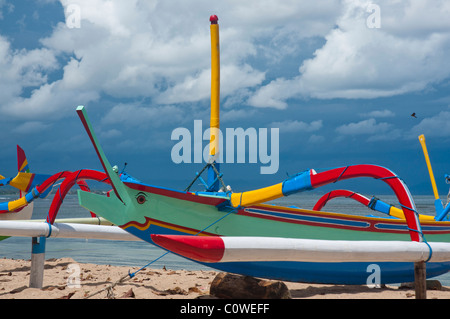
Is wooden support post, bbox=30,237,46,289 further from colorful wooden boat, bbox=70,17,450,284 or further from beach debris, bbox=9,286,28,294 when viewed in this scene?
colorful wooden boat, bbox=70,17,450,284

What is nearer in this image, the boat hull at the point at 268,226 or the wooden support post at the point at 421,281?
the wooden support post at the point at 421,281

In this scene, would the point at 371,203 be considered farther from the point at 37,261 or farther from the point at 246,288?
the point at 37,261

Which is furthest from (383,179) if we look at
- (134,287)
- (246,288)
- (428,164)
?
(428,164)

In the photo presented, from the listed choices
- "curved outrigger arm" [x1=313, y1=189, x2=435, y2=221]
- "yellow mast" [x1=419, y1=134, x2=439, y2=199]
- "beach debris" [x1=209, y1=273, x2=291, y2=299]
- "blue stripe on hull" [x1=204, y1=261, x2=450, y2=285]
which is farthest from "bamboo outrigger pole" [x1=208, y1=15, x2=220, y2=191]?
"yellow mast" [x1=419, y1=134, x2=439, y2=199]

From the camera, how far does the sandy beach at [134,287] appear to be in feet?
22.3

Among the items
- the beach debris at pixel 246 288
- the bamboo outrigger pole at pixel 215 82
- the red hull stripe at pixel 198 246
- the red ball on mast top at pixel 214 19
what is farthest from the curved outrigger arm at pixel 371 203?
the red hull stripe at pixel 198 246

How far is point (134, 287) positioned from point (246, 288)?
210cm

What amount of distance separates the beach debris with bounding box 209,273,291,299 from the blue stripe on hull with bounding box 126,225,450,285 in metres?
0.17

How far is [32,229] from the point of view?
725cm

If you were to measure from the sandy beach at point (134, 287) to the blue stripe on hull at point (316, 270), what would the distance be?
0.63ft

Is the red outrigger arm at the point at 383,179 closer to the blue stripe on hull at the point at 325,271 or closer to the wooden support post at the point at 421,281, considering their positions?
the wooden support post at the point at 421,281

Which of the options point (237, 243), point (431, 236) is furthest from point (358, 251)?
point (431, 236)
